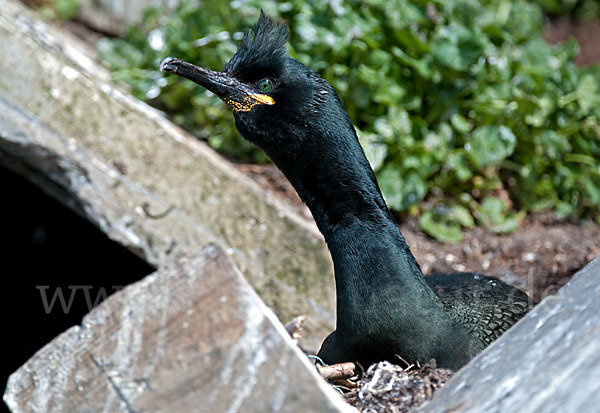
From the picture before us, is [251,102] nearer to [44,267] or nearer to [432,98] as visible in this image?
[432,98]

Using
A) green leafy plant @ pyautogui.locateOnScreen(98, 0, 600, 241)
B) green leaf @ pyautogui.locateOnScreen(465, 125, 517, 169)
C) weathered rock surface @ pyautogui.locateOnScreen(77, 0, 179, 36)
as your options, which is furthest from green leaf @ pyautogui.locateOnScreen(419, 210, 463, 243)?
weathered rock surface @ pyautogui.locateOnScreen(77, 0, 179, 36)

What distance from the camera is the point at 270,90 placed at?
2.76 m

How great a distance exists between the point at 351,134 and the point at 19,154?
2057mm

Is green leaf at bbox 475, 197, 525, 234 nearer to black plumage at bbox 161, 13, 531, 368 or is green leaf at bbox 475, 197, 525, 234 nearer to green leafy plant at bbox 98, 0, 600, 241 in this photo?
green leafy plant at bbox 98, 0, 600, 241

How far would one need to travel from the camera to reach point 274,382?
63.2 inches

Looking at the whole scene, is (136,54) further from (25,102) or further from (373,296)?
(373,296)

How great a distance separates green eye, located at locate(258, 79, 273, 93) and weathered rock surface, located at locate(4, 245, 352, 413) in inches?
45.6

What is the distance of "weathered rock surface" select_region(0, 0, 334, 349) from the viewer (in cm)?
393

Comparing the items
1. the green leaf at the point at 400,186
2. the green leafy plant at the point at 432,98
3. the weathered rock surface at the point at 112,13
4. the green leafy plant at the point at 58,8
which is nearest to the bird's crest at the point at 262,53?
the green leafy plant at the point at 432,98

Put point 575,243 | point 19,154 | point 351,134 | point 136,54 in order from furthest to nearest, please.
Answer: point 136,54
point 575,243
point 19,154
point 351,134

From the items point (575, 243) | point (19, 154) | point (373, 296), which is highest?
point (19, 154)

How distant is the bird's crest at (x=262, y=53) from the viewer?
277 centimetres

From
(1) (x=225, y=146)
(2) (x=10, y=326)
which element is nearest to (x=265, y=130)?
(1) (x=225, y=146)

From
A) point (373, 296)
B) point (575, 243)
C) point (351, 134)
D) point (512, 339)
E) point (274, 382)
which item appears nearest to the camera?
point (274, 382)
